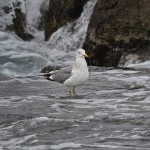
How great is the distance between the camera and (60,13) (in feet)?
67.2

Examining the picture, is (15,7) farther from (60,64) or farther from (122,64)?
(122,64)

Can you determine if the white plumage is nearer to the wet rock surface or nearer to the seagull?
the seagull

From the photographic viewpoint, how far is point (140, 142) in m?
6.59

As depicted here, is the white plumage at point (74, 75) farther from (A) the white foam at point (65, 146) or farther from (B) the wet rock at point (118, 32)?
(B) the wet rock at point (118, 32)

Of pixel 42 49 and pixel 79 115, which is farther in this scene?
pixel 42 49

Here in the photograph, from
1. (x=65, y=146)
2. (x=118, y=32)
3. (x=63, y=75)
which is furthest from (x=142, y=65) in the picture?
(x=65, y=146)

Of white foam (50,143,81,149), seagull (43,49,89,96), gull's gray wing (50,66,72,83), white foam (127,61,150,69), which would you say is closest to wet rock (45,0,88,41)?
white foam (127,61,150,69)

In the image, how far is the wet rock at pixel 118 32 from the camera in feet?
53.5

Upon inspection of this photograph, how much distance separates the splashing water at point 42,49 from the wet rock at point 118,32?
1.24 metres

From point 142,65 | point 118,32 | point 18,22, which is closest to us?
point 142,65

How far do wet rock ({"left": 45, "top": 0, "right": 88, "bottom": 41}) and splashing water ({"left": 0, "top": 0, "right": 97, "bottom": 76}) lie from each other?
0.23 meters

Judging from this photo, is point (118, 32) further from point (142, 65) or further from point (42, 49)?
point (42, 49)

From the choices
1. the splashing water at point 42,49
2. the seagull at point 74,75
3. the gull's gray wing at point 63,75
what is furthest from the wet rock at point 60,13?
the gull's gray wing at point 63,75

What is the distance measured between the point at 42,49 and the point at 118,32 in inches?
179
